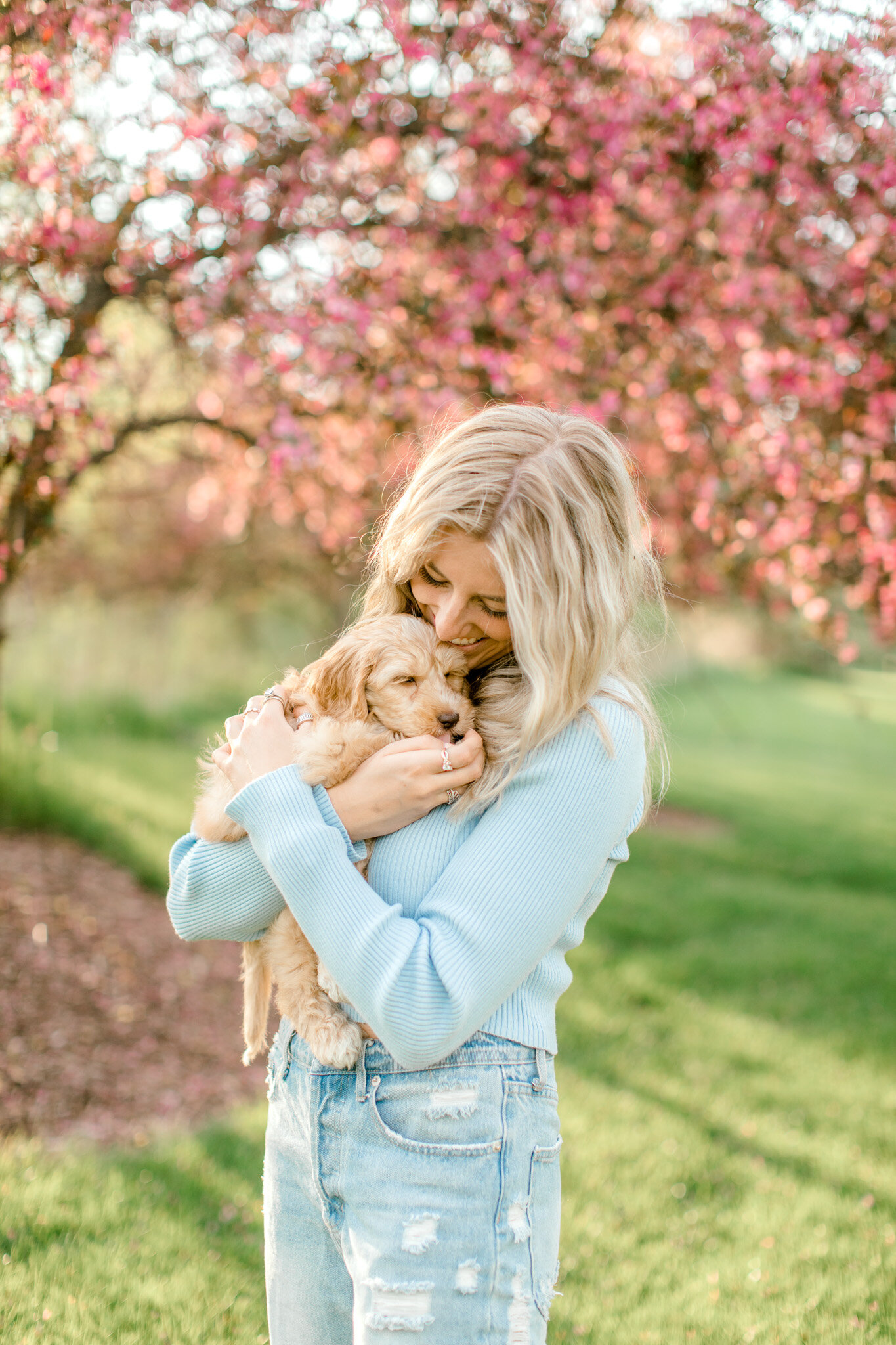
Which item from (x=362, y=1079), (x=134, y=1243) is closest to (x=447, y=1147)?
(x=362, y=1079)

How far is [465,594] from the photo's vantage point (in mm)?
1907

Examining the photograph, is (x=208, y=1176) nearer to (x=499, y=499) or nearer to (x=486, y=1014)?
(x=486, y=1014)

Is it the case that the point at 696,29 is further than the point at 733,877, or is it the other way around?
the point at 733,877

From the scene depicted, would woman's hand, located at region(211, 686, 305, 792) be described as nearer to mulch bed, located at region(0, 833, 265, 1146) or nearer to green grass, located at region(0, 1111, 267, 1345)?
green grass, located at region(0, 1111, 267, 1345)

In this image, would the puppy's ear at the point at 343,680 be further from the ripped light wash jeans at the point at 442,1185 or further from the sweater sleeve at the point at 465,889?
the ripped light wash jeans at the point at 442,1185

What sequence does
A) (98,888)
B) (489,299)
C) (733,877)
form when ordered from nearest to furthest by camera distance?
(489,299), (98,888), (733,877)

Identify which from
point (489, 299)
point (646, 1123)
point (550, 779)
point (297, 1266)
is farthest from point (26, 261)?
point (646, 1123)

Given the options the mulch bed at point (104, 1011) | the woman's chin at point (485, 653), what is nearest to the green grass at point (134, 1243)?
the mulch bed at point (104, 1011)

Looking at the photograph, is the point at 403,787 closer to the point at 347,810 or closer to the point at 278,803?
the point at 347,810

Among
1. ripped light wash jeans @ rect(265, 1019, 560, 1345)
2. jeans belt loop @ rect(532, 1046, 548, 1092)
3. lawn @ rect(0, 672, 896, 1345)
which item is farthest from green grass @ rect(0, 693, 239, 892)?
jeans belt loop @ rect(532, 1046, 548, 1092)

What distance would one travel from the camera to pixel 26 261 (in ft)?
12.7

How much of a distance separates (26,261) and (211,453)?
9.47ft

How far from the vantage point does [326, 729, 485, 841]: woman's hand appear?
1.77 m

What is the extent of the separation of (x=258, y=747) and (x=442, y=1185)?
794mm
